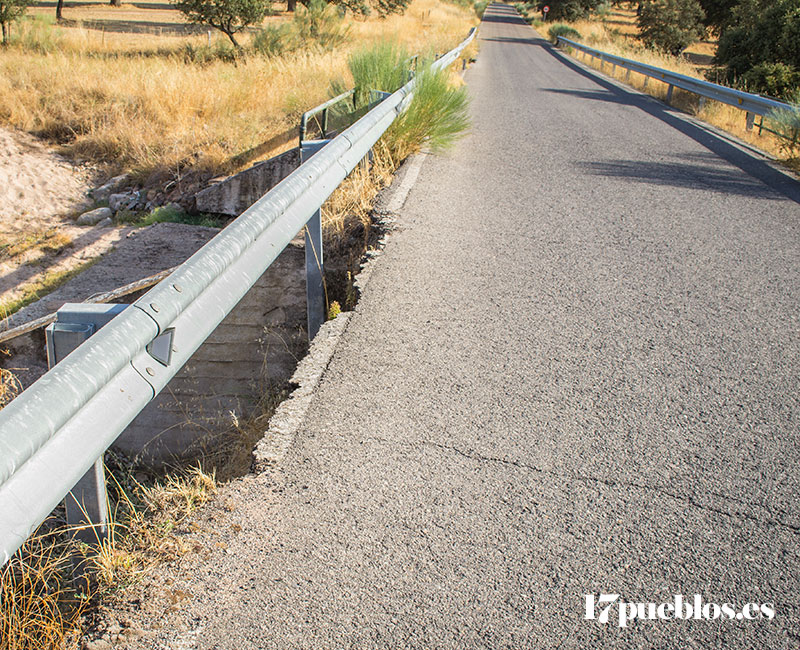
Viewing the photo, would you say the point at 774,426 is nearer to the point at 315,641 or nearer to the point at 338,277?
the point at 315,641

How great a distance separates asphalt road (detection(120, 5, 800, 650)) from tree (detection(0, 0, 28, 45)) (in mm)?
25184

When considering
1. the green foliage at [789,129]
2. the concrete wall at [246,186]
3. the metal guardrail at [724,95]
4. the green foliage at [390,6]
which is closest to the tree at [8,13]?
the concrete wall at [246,186]

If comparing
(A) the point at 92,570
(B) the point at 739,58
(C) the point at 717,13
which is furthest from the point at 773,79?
(C) the point at 717,13

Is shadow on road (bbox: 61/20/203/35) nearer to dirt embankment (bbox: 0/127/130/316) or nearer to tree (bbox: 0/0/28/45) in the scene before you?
tree (bbox: 0/0/28/45)

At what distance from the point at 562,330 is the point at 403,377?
3.48 ft

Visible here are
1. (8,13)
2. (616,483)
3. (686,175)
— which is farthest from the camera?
(8,13)

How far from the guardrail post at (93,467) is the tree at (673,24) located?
143ft

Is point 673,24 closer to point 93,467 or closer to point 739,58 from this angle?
point 739,58

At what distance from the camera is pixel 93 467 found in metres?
2.02

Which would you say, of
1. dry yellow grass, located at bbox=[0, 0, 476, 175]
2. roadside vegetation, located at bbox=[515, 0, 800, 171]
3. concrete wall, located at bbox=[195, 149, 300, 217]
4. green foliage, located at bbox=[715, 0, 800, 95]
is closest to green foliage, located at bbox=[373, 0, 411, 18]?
roadside vegetation, located at bbox=[515, 0, 800, 171]

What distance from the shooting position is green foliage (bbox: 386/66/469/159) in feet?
25.7

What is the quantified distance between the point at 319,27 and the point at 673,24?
82.9 ft

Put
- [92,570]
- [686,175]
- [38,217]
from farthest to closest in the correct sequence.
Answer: [38,217] < [686,175] < [92,570]

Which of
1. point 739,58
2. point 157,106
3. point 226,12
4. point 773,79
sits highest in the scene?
point 226,12
